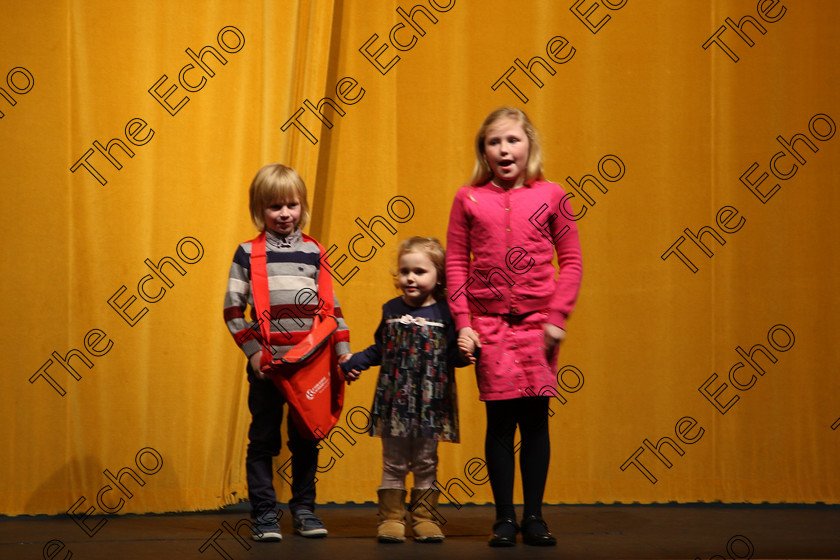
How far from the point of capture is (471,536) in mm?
2518

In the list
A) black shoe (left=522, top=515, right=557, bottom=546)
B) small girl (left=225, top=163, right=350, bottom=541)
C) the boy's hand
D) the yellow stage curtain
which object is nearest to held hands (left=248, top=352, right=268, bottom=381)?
small girl (left=225, top=163, right=350, bottom=541)

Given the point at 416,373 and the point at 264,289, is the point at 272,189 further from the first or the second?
the point at 416,373

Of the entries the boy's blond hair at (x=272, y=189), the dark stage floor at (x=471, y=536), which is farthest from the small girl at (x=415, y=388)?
the boy's blond hair at (x=272, y=189)

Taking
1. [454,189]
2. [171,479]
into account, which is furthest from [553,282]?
[171,479]

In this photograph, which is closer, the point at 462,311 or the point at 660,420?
the point at 462,311

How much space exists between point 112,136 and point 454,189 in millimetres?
1214

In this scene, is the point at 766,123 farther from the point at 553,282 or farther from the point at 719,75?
the point at 553,282

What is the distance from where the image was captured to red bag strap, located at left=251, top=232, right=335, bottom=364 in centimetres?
243

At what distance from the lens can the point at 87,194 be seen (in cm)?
306

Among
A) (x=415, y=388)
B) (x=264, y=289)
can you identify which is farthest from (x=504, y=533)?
(x=264, y=289)

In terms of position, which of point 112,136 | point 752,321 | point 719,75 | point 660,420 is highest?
point 719,75

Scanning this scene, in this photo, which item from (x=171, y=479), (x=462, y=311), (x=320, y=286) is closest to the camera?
(x=462, y=311)

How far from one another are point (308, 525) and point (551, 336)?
2.86 feet

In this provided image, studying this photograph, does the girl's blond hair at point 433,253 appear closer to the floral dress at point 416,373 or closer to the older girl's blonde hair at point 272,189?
the floral dress at point 416,373
